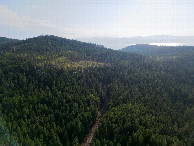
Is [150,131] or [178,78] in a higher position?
[178,78]

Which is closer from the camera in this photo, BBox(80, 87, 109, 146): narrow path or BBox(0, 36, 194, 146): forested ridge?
BBox(0, 36, 194, 146): forested ridge

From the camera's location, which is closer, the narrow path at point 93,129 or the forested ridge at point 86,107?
the forested ridge at point 86,107

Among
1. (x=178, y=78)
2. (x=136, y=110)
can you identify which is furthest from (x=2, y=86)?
(x=178, y=78)

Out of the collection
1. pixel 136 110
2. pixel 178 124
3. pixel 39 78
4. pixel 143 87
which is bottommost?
pixel 178 124

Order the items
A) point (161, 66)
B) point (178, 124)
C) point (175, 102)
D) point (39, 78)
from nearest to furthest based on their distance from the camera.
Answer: point (178, 124) < point (175, 102) < point (39, 78) < point (161, 66)

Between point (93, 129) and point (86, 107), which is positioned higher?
point (86, 107)

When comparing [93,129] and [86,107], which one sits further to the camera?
[86,107]

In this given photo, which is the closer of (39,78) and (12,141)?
(12,141)

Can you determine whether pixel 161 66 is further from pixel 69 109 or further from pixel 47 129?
pixel 47 129
